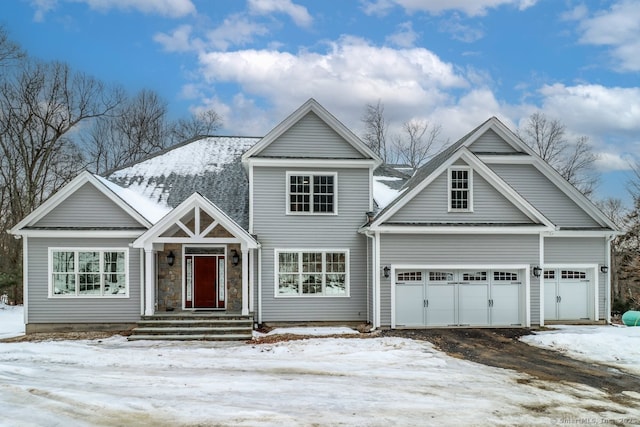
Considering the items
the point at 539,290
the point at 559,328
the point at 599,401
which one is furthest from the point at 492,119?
the point at 599,401

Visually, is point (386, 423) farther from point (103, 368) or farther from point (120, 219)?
point (120, 219)

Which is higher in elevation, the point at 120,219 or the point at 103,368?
the point at 120,219

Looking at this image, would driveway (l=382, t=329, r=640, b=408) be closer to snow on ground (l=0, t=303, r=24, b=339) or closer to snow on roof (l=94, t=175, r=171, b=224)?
snow on roof (l=94, t=175, r=171, b=224)

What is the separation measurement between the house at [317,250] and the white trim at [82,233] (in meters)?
0.03

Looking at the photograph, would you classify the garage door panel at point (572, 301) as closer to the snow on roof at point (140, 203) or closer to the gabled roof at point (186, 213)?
the gabled roof at point (186, 213)

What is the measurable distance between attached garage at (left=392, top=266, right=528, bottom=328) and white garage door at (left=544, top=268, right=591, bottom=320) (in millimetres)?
1719

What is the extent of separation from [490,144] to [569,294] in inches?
233

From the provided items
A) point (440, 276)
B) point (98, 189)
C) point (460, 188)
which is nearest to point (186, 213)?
point (98, 189)

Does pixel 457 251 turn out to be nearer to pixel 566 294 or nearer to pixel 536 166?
pixel 566 294

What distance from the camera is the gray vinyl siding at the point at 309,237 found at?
47.9ft

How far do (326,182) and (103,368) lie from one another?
842cm

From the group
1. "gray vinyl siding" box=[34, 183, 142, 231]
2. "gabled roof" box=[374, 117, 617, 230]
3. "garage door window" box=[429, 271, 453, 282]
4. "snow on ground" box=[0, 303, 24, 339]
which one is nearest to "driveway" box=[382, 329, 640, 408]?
"garage door window" box=[429, 271, 453, 282]

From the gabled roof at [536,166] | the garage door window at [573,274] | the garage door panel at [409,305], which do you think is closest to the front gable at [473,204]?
the gabled roof at [536,166]

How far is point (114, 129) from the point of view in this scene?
105 feet
